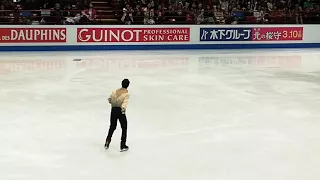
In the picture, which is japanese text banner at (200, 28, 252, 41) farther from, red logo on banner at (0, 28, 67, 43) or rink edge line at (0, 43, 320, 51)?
red logo on banner at (0, 28, 67, 43)

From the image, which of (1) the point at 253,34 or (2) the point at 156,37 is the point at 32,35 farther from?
(1) the point at 253,34

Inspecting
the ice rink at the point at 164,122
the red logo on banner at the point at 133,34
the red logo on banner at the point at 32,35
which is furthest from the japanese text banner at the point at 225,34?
the red logo on banner at the point at 32,35

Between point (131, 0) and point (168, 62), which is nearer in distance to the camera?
point (168, 62)

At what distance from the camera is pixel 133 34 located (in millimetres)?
17062

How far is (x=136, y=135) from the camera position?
251 inches

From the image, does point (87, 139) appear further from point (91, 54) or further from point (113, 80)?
point (91, 54)

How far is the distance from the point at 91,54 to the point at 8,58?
8.24 ft

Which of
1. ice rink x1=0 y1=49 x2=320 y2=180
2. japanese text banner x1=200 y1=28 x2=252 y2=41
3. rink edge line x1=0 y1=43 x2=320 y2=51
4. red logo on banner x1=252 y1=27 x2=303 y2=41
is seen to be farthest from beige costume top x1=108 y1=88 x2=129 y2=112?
red logo on banner x1=252 y1=27 x2=303 y2=41

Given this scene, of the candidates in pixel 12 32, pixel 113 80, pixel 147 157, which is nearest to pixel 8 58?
pixel 12 32

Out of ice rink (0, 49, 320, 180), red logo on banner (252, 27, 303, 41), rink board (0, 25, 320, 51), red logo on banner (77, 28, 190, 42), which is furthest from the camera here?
red logo on banner (252, 27, 303, 41)

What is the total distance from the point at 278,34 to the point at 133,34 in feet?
16.9

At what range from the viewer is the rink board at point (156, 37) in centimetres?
1617

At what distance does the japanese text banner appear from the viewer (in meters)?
17.7

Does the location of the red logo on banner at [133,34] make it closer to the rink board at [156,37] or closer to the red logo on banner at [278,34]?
the rink board at [156,37]
